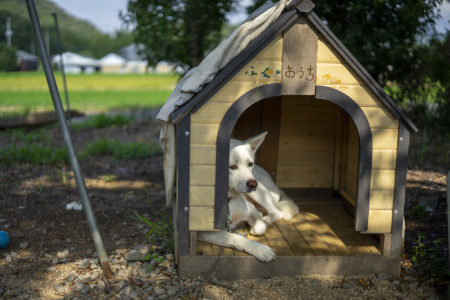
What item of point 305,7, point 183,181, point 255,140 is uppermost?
point 305,7

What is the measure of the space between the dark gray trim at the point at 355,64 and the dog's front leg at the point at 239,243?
151 centimetres

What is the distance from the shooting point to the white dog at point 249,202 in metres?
3.67

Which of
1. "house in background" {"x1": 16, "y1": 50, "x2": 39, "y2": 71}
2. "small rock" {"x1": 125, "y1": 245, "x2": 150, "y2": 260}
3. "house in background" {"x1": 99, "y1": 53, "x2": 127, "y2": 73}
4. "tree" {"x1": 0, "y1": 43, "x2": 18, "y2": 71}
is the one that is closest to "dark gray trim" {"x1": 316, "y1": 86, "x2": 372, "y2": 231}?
"small rock" {"x1": 125, "y1": 245, "x2": 150, "y2": 260}

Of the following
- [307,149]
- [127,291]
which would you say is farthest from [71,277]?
[307,149]

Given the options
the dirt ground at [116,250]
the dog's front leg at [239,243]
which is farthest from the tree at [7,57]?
the dog's front leg at [239,243]

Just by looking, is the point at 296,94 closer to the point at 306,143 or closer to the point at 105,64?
the point at 306,143

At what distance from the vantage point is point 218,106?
11.0 feet

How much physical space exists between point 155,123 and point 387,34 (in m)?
7.35

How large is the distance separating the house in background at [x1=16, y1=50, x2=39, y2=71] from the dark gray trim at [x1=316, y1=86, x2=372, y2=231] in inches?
225

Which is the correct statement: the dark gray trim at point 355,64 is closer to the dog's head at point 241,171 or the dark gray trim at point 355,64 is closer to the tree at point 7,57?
the dog's head at point 241,171

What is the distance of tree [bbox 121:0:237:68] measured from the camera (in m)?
7.27

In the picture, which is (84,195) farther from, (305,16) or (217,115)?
(305,16)

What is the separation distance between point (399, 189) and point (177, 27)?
5.52 metres

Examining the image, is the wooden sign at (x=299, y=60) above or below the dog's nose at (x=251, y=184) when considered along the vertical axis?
above
